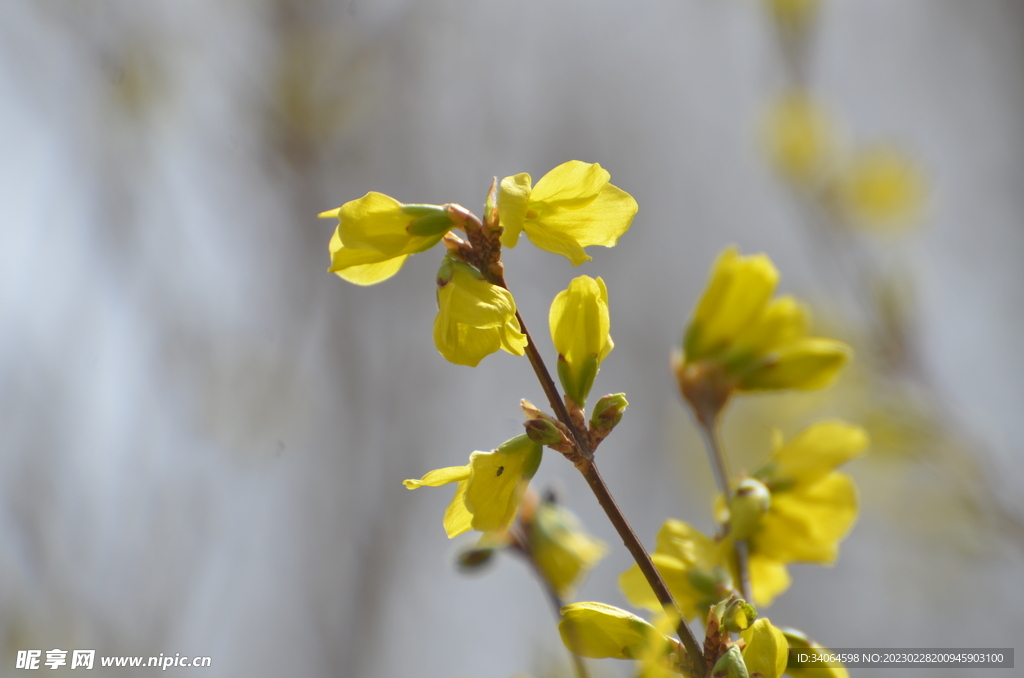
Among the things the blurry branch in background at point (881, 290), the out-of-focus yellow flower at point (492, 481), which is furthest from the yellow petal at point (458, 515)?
the blurry branch in background at point (881, 290)

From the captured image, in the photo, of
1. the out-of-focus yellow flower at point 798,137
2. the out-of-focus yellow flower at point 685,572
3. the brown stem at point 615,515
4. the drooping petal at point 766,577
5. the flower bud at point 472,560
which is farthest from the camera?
the out-of-focus yellow flower at point 798,137

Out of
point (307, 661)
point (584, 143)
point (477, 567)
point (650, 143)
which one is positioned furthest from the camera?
point (650, 143)

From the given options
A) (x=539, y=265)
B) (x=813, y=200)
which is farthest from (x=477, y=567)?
(x=539, y=265)

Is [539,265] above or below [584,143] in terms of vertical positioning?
below

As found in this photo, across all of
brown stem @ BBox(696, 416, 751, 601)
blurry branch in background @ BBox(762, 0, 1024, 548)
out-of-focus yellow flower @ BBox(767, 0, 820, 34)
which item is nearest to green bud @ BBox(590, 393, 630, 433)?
brown stem @ BBox(696, 416, 751, 601)

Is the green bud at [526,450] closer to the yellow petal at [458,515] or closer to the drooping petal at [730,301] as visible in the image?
the yellow petal at [458,515]

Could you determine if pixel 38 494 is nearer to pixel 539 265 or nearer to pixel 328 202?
pixel 328 202

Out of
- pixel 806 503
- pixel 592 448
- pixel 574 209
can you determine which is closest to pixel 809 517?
pixel 806 503
